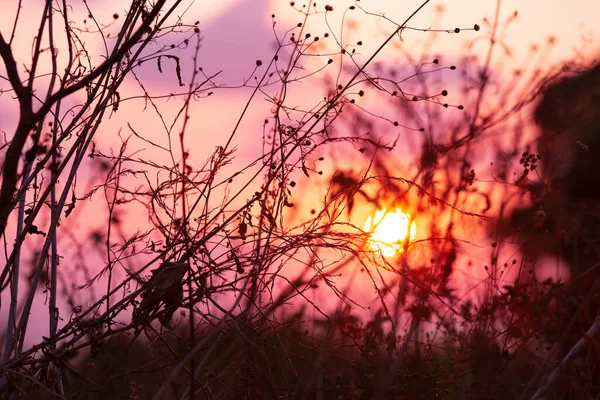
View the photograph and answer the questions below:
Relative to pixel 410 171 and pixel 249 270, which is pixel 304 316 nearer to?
pixel 410 171

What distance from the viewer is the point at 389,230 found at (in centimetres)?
329

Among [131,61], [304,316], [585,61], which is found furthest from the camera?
[585,61]

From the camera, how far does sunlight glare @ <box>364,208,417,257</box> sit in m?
2.80

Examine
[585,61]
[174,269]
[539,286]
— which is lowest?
[174,269]

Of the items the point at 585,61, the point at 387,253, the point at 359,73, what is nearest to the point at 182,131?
the point at 359,73

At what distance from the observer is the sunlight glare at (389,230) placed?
280 cm

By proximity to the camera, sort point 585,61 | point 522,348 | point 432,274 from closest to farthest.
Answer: point 522,348 → point 432,274 → point 585,61

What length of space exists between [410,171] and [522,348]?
3.54 ft

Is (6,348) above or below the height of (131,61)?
below

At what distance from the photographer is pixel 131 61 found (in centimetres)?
257

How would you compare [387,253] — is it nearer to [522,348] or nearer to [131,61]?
[522,348]

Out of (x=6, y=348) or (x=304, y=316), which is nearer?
(x=6, y=348)

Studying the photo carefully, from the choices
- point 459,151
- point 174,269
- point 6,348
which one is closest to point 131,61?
point 174,269

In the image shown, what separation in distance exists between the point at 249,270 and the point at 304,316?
1201mm
